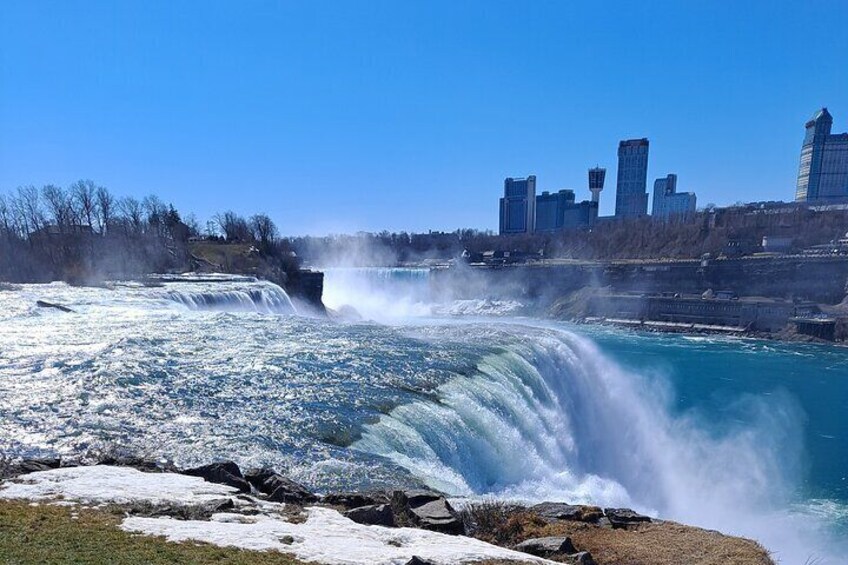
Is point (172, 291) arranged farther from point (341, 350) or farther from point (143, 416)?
point (143, 416)

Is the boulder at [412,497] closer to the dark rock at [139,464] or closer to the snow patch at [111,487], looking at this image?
the snow patch at [111,487]

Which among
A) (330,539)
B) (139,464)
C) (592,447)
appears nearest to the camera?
(330,539)

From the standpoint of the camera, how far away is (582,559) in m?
6.75

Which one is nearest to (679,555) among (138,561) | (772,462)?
(138,561)

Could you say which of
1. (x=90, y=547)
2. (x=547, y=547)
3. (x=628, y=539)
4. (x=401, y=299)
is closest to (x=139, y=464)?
(x=90, y=547)

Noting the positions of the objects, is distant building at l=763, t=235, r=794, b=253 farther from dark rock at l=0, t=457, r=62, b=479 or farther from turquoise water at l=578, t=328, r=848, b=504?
dark rock at l=0, t=457, r=62, b=479

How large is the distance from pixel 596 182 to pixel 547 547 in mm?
187269

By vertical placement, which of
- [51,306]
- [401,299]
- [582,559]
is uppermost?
[51,306]

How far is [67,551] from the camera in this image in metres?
5.47

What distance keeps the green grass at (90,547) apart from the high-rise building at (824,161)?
185 meters

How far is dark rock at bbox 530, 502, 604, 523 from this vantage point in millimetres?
8867

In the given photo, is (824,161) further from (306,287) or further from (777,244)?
(306,287)

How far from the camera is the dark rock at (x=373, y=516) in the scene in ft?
24.3

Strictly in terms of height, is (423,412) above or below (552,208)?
below
